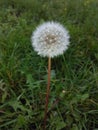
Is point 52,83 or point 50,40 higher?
point 50,40

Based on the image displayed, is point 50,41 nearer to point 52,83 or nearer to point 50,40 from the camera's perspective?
point 50,40

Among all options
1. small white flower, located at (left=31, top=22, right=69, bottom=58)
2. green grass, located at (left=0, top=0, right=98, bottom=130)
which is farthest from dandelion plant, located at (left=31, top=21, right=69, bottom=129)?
green grass, located at (left=0, top=0, right=98, bottom=130)

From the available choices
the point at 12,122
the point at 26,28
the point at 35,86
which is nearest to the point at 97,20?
the point at 26,28

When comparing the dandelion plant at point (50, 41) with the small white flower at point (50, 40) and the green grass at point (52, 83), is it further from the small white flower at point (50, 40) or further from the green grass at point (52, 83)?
the green grass at point (52, 83)

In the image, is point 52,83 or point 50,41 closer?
point 50,41

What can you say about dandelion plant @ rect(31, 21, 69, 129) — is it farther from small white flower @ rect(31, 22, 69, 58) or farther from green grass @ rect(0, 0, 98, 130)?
green grass @ rect(0, 0, 98, 130)

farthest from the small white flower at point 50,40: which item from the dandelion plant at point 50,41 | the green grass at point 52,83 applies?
the green grass at point 52,83

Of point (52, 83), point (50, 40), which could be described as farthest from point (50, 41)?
point (52, 83)
